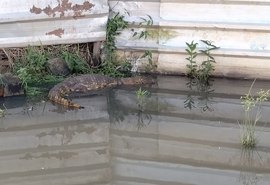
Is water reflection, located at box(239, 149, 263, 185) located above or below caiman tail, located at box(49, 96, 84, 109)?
below

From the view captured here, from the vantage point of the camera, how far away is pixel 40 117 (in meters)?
5.97

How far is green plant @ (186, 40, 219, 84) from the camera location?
23.4 feet

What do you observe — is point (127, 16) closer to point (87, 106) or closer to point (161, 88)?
point (161, 88)

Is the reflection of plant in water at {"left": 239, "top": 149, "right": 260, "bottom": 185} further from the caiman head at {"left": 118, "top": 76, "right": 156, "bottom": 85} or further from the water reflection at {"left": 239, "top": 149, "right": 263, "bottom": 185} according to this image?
the caiman head at {"left": 118, "top": 76, "right": 156, "bottom": 85}

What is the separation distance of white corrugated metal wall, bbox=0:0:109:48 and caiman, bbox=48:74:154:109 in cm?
68

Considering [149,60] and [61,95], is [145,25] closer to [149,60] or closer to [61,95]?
[149,60]

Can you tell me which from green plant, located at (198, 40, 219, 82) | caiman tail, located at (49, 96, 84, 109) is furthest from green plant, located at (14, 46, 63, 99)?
green plant, located at (198, 40, 219, 82)

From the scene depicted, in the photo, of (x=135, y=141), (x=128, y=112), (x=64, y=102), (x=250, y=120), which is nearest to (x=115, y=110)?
(x=128, y=112)

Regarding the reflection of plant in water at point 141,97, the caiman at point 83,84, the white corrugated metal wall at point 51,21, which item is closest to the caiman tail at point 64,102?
the caiman at point 83,84

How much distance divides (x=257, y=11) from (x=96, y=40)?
2.16 m

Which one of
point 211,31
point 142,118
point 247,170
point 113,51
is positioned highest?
point 211,31

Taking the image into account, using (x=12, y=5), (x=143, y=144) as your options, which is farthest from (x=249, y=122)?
(x=12, y=5)

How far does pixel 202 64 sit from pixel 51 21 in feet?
6.73

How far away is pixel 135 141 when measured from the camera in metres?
5.40
